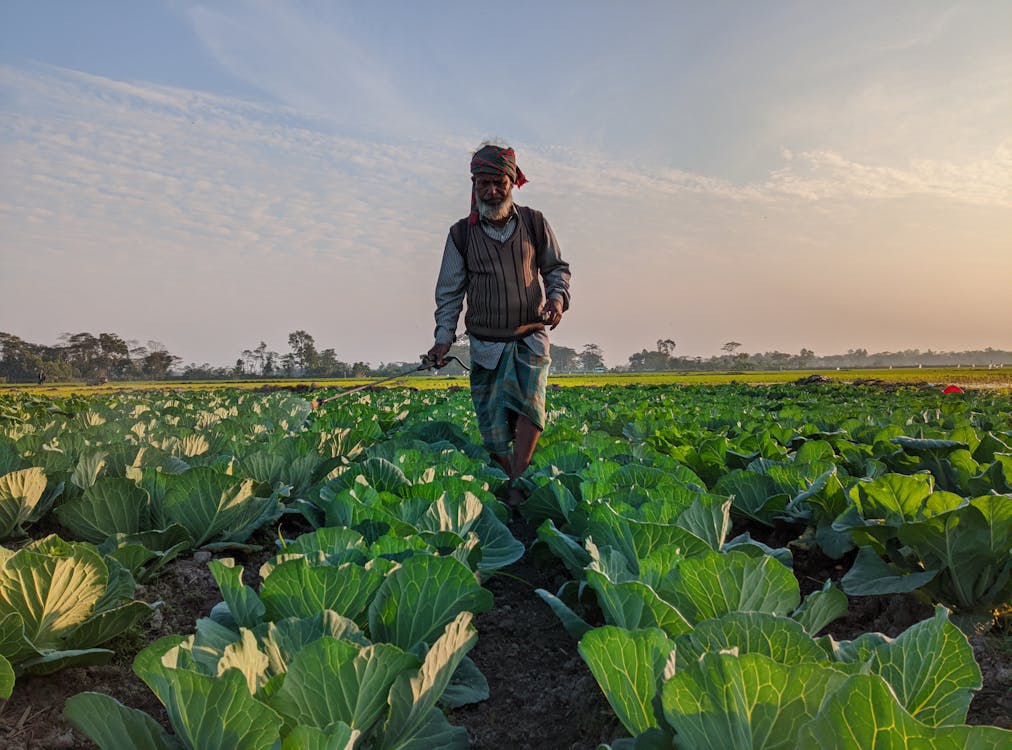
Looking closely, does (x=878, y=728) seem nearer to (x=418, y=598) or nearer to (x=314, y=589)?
(x=418, y=598)

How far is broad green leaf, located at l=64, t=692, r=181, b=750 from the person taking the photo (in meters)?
1.11

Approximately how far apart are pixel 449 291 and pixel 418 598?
2907 mm

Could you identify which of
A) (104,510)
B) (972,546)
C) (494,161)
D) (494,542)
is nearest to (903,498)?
(972,546)

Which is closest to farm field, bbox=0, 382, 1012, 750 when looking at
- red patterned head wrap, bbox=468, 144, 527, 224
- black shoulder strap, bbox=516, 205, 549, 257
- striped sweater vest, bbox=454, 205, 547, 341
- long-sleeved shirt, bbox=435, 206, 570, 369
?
long-sleeved shirt, bbox=435, 206, 570, 369

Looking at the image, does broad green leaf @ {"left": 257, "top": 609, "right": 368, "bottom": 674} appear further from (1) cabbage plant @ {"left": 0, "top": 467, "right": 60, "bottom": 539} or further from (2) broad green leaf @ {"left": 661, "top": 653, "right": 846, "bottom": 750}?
(1) cabbage plant @ {"left": 0, "top": 467, "right": 60, "bottom": 539}

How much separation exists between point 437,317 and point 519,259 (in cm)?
72

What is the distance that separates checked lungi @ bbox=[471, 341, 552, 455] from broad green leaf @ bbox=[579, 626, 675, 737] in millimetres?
2829

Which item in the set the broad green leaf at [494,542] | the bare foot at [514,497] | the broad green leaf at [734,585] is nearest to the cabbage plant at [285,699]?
the broad green leaf at [734,585]

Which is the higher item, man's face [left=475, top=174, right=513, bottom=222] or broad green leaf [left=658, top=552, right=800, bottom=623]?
man's face [left=475, top=174, right=513, bottom=222]

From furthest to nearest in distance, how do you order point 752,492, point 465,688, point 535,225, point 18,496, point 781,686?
point 535,225 → point 752,492 → point 18,496 → point 465,688 → point 781,686

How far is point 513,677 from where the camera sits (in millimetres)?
1910

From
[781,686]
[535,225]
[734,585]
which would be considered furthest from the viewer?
[535,225]

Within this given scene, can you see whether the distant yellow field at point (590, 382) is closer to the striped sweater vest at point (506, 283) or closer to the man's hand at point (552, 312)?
the striped sweater vest at point (506, 283)

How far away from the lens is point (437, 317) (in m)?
4.25
